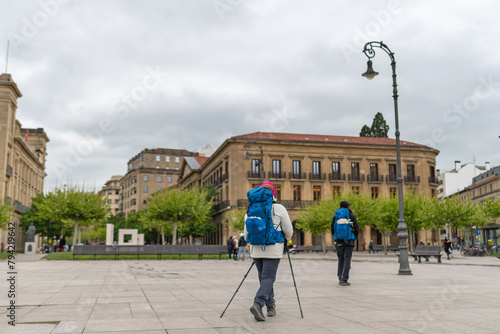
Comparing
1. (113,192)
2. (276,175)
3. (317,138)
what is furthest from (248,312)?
(113,192)

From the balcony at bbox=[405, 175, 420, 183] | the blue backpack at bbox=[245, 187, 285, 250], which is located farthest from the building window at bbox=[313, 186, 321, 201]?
the blue backpack at bbox=[245, 187, 285, 250]

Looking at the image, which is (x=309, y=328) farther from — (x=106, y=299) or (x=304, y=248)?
(x=304, y=248)

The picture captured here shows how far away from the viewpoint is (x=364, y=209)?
1715 inches

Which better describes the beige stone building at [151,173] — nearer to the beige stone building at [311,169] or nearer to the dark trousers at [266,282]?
the beige stone building at [311,169]

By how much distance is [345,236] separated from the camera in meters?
10.6

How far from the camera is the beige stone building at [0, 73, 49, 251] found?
5125 centimetres

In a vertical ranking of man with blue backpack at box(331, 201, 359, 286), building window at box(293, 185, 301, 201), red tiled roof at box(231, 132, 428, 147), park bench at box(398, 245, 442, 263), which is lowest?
park bench at box(398, 245, 442, 263)

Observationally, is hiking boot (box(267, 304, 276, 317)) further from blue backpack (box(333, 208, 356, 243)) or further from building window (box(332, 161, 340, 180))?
building window (box(332, 161, 340, 180))

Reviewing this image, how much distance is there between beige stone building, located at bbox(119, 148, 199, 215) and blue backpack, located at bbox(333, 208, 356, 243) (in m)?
104

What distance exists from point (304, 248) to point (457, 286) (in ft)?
108

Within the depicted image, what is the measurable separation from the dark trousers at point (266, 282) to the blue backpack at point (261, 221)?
23cm

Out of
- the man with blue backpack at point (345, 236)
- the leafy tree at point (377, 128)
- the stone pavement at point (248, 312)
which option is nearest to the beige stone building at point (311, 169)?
the leafy tree at point (377, 128)

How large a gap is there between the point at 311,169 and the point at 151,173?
2556 inches

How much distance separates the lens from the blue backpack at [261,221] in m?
6.29
